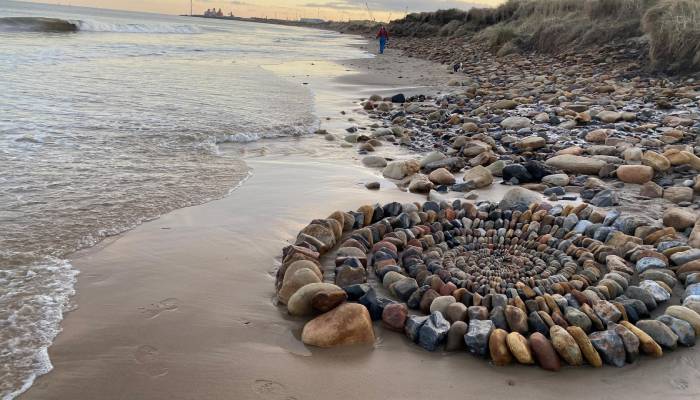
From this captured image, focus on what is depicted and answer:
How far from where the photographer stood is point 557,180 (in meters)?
5.05

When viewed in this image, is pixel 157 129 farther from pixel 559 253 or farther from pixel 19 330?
pixel 559 253

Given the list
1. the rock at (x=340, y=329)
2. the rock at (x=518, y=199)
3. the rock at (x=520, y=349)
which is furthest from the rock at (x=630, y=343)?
the rock at (x=518, y=199)

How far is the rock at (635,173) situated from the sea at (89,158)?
3.67 m

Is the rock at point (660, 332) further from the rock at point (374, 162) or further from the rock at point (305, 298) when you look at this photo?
the rock at point (374, 162)

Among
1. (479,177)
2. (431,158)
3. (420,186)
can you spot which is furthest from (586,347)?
(431,158)

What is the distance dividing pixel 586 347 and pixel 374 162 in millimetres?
3813

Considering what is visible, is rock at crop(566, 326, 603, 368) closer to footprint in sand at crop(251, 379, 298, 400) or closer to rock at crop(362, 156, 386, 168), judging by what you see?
footprint in sand at crop(251, 379, 298, 400)

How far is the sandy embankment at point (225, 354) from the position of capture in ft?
7.00

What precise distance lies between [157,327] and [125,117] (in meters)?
5.45

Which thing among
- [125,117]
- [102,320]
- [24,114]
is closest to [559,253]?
[102,320]

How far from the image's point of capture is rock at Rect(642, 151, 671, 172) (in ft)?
16.3

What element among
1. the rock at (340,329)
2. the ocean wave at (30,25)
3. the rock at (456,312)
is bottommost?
the rock at (340,329)

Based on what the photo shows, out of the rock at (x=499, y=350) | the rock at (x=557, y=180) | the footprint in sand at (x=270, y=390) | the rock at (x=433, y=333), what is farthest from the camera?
the rock at (x=557, y=180)

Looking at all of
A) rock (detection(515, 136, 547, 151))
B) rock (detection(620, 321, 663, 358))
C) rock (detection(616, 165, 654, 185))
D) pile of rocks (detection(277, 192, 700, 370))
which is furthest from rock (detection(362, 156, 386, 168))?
rock (detection(620, 321, 663, 358))
